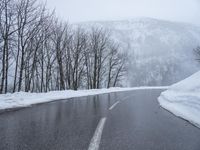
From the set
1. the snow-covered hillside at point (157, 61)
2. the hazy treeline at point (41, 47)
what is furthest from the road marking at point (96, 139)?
the snow-covered hillside at point (157, 61)

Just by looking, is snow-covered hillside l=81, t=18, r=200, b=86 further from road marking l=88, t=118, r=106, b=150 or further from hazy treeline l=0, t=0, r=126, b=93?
road marking l=88, t=118, r=106, b=150

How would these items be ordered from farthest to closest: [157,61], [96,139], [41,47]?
[157,61]
[41,47]
[96,139]

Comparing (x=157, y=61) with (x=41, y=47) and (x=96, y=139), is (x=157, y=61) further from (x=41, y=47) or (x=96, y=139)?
(x=96, y=139)

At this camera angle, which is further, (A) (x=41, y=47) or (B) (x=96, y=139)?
(A) (x=41, y=47)

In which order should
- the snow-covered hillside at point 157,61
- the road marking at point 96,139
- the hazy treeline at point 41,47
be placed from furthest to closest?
the snow-covered hillside at point 157,61, the hazy treeline at point 41,47, the road marking at point 96,139

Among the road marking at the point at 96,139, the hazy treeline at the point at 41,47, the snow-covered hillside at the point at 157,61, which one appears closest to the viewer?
the road marking at the point at 96,139

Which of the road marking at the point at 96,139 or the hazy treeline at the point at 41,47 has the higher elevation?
the hazy treeline at the point at 41,47

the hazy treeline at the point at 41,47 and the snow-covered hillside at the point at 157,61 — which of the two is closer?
the hazy treeline at the point at 41,47

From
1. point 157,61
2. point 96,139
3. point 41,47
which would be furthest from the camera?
point 157,61

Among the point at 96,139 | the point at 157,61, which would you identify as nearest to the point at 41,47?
the point at 96,139

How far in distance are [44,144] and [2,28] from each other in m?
18.8

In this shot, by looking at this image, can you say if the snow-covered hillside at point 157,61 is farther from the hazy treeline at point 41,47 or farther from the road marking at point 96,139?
the road marking at point 96,139

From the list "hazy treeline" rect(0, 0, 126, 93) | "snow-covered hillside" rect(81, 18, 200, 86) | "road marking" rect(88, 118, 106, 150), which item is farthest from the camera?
"snow-covered hillside" rect(81, 18, 200, 86)

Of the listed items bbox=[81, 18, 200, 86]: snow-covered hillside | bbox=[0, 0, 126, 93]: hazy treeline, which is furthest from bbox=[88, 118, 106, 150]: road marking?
bbox=[81, 18, 200, 86]: snow-covered hillside
